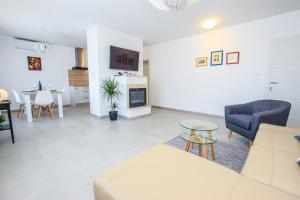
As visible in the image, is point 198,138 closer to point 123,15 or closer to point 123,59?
point 123,15

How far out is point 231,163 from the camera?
75.7 inches

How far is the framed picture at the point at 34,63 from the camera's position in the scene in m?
5.36

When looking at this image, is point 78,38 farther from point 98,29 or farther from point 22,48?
point 22,48

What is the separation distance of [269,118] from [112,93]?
137 inches

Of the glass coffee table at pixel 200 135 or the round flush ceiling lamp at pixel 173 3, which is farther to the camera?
the glass coffee table at pixel 200 135

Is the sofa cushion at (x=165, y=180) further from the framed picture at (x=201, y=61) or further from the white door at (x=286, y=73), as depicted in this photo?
the framed picture at (x=201, y=61)

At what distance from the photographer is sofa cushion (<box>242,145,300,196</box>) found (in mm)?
901

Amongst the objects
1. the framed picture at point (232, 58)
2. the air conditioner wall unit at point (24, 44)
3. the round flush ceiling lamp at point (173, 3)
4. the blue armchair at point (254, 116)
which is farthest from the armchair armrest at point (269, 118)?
the air conditioner wall unit at point (24, 44)

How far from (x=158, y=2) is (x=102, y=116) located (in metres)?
3.39

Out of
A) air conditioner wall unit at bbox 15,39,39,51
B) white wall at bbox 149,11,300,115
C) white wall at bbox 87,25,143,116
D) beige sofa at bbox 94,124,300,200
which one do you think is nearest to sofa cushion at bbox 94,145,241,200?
beige sofa at bbox 94,124,300,200

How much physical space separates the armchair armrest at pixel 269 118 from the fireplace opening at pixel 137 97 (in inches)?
119

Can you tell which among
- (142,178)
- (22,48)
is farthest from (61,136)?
(22,48)

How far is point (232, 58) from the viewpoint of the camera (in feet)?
13.0

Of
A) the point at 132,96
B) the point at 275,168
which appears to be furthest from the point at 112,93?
the point at 275,168
